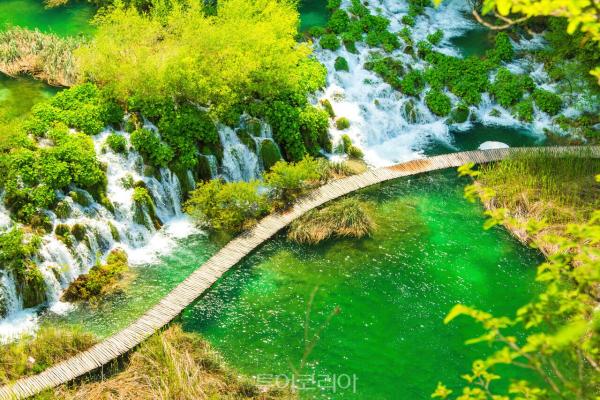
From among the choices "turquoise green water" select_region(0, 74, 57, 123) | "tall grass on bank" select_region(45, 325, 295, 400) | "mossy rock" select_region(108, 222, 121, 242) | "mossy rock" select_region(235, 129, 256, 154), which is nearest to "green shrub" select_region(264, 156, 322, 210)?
"mossy rock" select_region(235, 129, 256, 154)

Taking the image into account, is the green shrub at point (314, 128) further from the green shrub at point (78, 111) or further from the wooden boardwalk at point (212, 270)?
the green shrub at point (78, 111)

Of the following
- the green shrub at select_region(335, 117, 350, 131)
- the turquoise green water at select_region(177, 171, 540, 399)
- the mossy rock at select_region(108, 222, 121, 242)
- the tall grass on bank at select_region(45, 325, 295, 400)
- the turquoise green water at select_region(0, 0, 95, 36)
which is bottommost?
the turquoise green water at select_region(177, 171, 540, 399)

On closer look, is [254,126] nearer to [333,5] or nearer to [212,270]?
[212,270]

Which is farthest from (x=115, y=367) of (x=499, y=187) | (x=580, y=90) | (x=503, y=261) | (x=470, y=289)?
(x=580, y=90)

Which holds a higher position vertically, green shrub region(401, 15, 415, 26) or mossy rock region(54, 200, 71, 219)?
green shrub region(401, 15, 415, 26)

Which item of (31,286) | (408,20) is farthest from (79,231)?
(408,20)

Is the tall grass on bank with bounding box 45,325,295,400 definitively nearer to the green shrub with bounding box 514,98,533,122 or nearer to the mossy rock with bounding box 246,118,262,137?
the mossy rock with bounding box 246,118,262,137

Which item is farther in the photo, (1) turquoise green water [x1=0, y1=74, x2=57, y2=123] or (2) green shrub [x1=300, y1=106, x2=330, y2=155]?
(2) green shrub [x1=300, y1=106, x2=330, y2=155]
